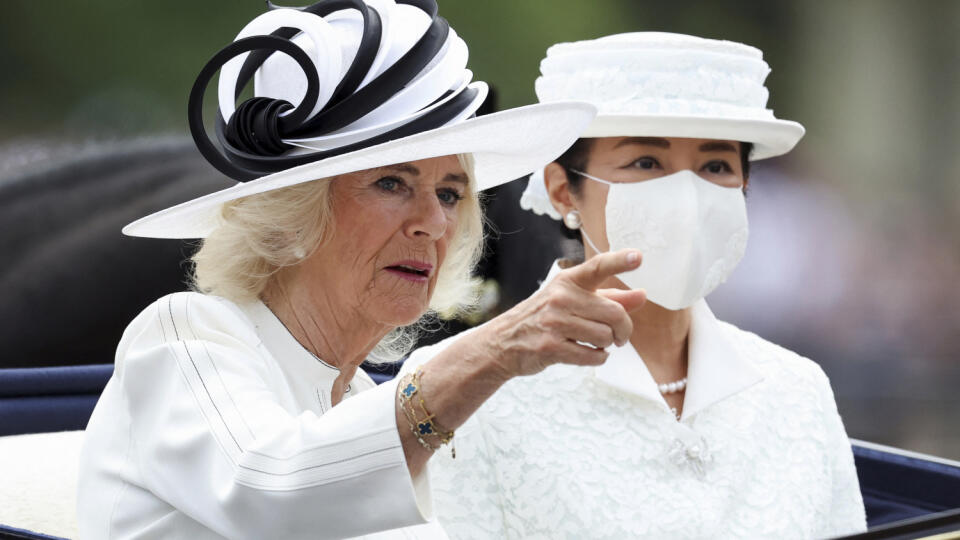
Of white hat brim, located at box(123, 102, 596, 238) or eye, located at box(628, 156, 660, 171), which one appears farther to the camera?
eye, located at box(628, 156, 660, 171)

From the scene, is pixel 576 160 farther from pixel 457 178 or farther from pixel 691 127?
pixel 457 178

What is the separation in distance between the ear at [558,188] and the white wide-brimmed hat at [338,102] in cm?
46

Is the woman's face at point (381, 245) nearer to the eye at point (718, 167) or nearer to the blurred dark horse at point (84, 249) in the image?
the eye at point (718, 167)

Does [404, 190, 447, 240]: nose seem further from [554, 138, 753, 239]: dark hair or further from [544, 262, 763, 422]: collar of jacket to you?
[554, 138, 753, 239]: dark hair

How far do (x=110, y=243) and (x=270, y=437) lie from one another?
7.72 ft

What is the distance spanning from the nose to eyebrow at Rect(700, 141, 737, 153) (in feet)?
2.19

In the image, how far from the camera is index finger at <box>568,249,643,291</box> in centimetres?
79

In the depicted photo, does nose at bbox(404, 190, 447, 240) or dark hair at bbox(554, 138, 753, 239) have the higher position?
nose at bbox(404, 190, 447, 240)

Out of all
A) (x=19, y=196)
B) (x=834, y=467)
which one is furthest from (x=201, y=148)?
(x=19, y=196)

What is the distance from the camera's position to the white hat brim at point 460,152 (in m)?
1.03

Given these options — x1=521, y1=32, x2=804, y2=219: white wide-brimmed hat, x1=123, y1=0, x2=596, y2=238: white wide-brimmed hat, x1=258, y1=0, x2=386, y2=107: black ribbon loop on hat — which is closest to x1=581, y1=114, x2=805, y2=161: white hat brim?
x1=521, y1=32, x2=804, y2=219: white wide-brimmed hat

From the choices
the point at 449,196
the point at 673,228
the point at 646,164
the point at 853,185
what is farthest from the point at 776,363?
the point at 853,185

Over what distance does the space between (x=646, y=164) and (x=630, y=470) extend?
48 centimetres

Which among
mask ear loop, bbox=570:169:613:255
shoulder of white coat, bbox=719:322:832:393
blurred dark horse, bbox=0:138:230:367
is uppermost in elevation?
mask ear loop, bbox=570:169:613:255
